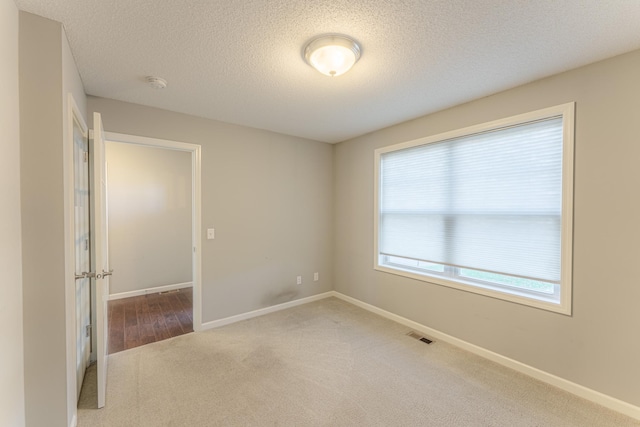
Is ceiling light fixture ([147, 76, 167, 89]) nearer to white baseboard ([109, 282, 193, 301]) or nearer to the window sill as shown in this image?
the window sill

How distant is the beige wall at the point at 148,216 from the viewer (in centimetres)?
426

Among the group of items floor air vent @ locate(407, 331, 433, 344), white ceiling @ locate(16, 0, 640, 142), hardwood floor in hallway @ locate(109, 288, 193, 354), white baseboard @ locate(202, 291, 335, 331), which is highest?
white ceiling @ locate(16, 0, 640, 142)

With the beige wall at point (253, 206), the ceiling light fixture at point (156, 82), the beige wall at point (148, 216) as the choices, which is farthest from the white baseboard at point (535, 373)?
the beige wall at point (148, 216)

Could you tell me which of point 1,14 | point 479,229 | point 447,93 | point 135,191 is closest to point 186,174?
point 135,191

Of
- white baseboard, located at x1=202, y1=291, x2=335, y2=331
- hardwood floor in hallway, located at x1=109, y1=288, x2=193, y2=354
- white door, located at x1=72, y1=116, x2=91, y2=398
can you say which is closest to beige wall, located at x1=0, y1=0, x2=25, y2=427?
white door, located at x1=72, y1=116, x2=91, y2=398

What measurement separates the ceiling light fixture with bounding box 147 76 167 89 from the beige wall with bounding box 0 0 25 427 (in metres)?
0.81

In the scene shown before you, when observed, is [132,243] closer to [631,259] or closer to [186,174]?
[186,174]

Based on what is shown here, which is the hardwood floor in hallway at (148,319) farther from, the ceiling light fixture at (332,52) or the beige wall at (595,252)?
the beige wall at (595,252)

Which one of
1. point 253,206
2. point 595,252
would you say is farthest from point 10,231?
point 595,252

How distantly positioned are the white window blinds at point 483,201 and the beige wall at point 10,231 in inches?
129

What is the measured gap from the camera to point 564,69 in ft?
6.79

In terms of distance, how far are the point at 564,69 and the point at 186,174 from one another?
200 inches

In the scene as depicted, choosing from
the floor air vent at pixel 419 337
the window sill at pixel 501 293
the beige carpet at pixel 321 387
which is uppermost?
the window sill at pixel 501 293

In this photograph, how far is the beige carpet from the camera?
1.83 metres
